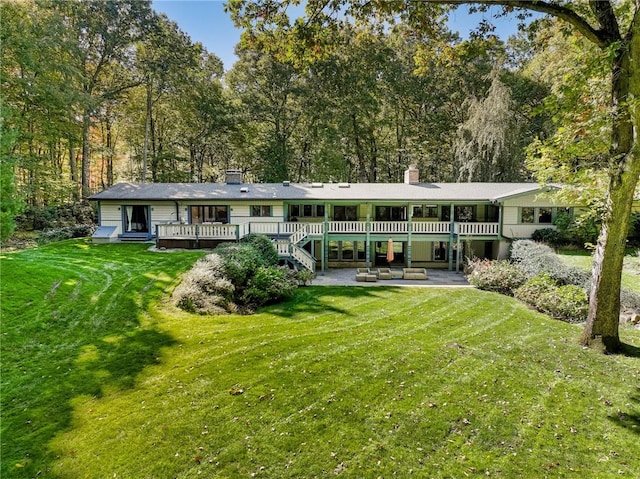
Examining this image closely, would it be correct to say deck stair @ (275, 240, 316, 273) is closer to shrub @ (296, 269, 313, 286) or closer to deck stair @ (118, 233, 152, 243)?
shrub @ (296, 269, 313, 286)

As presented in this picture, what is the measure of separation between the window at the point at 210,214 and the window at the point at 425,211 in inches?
462

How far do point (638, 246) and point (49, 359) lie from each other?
24.8m

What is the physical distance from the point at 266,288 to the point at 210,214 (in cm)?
1017

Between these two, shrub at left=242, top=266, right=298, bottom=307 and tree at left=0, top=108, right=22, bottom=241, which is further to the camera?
shrub at left=242, top=266, right=298, bottom=307

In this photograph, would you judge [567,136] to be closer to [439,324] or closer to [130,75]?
[439,324]

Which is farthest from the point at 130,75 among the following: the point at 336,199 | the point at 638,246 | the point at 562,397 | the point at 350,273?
the point at 638,246

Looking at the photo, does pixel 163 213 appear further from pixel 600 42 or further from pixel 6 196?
pixel 600 42

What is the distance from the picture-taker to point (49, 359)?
6.80 m

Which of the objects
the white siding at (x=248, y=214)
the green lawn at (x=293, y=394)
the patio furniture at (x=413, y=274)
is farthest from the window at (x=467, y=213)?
the green lawn at (x=293, y=394)

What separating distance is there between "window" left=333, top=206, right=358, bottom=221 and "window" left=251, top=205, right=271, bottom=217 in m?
4.25

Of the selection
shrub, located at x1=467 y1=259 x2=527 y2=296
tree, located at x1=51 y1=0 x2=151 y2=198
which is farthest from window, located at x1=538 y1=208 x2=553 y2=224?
tree, located at x1=51 y1=0 x2=151 y2=198

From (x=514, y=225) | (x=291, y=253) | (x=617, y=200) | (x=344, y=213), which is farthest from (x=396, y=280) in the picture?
(x=617, y=200)

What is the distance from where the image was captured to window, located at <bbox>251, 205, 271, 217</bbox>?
66.3 feet

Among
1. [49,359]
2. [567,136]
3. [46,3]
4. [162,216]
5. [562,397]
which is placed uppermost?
[46,3]
